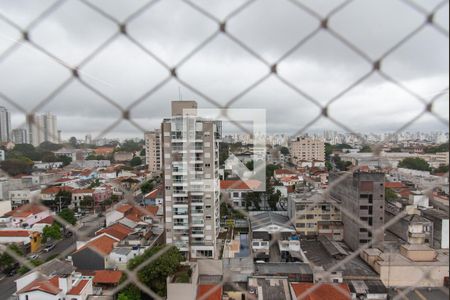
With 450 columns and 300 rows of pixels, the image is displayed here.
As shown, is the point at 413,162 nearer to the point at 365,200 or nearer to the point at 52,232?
the point at 365,200

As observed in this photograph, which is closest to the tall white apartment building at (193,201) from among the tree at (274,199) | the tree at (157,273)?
the tree at (157,273)

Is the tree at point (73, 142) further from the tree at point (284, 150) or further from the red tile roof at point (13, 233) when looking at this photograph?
the red tile roof at point (13, 233)

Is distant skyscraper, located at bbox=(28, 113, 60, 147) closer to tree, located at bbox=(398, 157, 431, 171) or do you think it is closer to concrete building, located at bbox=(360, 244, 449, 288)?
tree, located at bbox=(398, 157, 431, 171)

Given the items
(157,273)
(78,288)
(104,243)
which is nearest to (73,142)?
(157,273)

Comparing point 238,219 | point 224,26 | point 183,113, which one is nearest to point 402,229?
point 238,219

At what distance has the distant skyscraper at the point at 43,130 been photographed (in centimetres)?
66

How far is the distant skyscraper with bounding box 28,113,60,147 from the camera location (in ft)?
2.18

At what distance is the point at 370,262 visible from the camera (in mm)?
5070

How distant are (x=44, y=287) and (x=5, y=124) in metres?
3.94

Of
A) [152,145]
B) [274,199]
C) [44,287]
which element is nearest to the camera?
[152,145]

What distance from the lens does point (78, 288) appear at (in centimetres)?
404

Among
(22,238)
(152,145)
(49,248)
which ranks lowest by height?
(49,248)

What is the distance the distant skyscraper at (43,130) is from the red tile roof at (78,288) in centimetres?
393

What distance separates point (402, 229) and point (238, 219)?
3.66 meters
